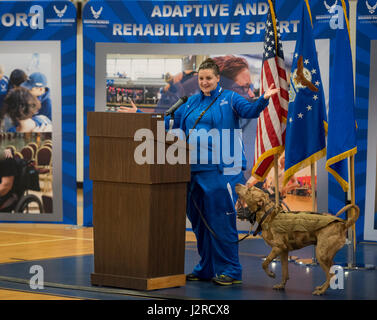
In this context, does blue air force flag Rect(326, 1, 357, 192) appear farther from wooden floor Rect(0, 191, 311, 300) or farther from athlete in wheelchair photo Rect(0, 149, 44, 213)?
athlete in wheelchair photo Rect(0, 149, 44, 213)

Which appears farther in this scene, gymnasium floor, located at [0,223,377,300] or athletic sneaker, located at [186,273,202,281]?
athletic sneaker, located at [186,273,202,281]

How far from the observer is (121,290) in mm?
4941

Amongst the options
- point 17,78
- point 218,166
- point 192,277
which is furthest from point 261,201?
point 17,78

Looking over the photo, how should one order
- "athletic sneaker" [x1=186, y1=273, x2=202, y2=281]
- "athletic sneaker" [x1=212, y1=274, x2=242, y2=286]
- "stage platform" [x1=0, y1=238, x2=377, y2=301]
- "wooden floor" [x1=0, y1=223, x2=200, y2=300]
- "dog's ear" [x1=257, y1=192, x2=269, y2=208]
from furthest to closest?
"wooden floor" [x1=0, y1=223, x2=200, y2=300], "athletic sneaker" [x1=186, y1=273, x2=202, y2=281], "athletic sneaker" [x1=212, y1=274, x2=242, y2=286], "dog's ear" [x1=257, y1=192, x2=269, y2=208], "stage platform" [x1=0, y1=238, x2=377, y2=301]

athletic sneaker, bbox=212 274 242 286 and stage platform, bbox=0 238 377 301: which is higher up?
athletic sneaker, bbox=212 274 242 286

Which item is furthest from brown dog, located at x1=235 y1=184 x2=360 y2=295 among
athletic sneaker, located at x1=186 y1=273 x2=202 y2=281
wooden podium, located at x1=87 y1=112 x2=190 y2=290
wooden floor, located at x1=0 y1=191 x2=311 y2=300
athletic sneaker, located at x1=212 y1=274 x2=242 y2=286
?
wooden floor, located at x1=0 y1=191 x2=311 y2=300

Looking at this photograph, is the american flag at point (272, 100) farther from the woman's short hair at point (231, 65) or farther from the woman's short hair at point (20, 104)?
the woman's short hair at point (20, 104)

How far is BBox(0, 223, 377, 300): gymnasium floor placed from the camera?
4.86m

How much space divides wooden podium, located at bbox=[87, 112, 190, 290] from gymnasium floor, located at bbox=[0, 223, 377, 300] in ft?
0.47

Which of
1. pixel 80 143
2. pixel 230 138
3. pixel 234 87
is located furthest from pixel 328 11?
pixel 80 143

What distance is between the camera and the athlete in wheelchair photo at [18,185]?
29.5ft

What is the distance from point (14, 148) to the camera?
8977 millimetres

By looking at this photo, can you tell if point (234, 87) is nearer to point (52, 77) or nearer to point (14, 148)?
point (52, 77)

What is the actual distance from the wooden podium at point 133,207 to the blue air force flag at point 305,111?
180cm
